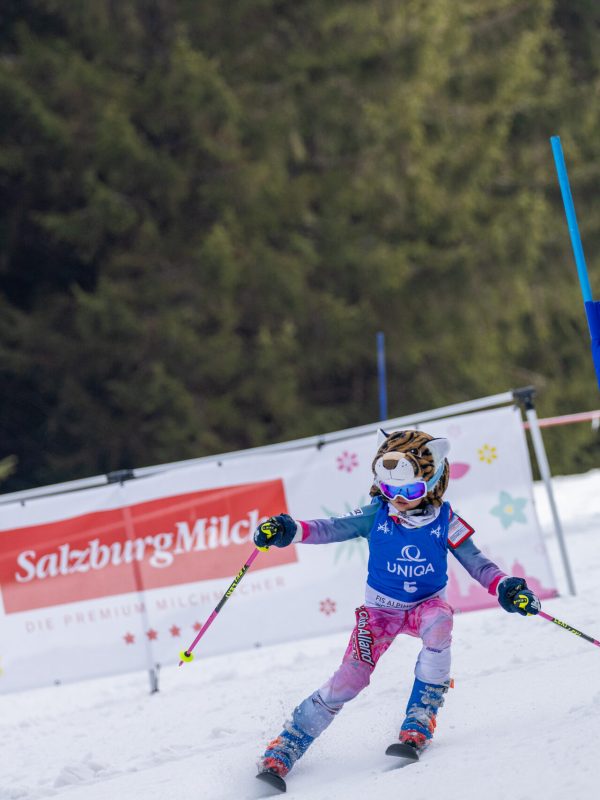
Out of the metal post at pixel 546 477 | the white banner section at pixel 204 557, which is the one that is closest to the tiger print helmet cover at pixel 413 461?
the white banner section at pixel 204 557

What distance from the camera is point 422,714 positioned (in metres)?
4.29

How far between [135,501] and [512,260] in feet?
49.9

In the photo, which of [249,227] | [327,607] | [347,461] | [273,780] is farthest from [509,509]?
[249,227]

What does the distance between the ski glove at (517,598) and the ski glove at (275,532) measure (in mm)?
863

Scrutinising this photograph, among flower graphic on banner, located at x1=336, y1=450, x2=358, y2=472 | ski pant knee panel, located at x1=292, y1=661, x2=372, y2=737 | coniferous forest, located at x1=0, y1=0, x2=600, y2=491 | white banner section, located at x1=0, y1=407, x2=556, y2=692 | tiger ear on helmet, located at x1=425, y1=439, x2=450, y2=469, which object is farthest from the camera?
coniferous forest, located at x1=0, y1=0, x2=600, y2=491

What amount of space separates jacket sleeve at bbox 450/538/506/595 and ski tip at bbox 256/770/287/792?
110 cm

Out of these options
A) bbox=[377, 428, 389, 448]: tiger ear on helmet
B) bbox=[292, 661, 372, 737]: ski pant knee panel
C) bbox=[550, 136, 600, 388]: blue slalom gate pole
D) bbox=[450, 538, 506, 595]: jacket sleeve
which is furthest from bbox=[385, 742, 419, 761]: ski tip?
bbox=[550, 136, 600, 388]: blue slalom gate pole

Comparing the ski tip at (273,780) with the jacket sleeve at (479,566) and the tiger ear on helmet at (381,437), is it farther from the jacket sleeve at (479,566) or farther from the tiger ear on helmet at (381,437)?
the tiger ear on helmet at (381,437)

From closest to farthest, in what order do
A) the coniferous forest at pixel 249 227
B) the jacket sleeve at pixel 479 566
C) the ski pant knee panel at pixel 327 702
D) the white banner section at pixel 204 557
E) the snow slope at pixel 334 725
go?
1. the snow slope at pixel 334 725
2. the ski pant knee panel at pixel 327 702
3. the jacket sleeve at pixel 479 566
4. the white banner section at pixel 204 557
5. the coniferous forest at pixel 249 227

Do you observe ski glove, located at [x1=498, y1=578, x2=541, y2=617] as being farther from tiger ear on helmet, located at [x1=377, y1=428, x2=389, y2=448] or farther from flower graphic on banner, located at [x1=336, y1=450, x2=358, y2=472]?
flower graphic on banner, located at [x1=336, y1=450, x2=358, y2=472]

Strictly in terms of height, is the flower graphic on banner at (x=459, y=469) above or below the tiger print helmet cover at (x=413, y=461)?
below

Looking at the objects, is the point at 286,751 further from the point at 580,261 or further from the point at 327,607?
the point at 580,261

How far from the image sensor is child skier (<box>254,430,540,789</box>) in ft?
14.1

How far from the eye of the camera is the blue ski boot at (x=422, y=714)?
13.8ft
